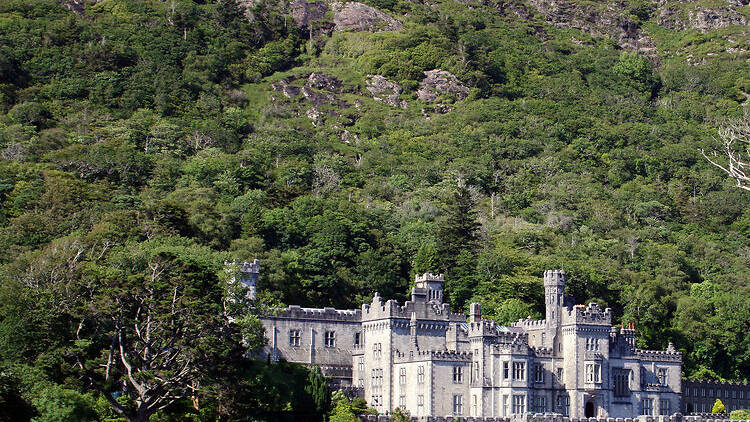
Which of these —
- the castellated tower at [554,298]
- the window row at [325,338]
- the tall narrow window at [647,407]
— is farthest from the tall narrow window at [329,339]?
the tall narrow window at [647,407]

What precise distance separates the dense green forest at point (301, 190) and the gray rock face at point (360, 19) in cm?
90

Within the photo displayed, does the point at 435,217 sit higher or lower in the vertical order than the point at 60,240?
higher

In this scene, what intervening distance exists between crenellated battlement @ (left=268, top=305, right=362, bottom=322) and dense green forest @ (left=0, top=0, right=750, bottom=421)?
5.96 meters

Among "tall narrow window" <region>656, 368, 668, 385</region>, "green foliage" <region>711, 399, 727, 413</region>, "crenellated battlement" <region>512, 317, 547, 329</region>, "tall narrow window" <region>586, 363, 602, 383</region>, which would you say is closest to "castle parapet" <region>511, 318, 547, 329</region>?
"crenellated battlement" <region>512, 317, 547, 329</region>

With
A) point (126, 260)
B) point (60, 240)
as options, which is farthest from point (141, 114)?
point (126, 260)

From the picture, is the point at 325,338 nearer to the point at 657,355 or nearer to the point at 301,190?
the point at 657,355

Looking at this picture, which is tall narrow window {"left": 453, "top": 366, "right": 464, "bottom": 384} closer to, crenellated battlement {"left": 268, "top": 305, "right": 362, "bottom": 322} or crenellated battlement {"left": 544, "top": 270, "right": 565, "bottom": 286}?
crenellated battlement {"left": 268, "top": 305, "right": 362, "bottom": 322}

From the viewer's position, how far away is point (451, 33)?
18788cm

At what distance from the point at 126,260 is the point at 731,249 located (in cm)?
8030

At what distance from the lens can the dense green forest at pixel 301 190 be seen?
6762cm

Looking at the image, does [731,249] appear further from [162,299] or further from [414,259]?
[162,299]

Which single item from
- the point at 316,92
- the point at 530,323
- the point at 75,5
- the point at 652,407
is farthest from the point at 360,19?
the point at 652,407

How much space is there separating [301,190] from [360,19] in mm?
77282

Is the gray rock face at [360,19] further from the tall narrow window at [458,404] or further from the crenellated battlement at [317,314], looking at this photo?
the tall narrow window at [458,404]
